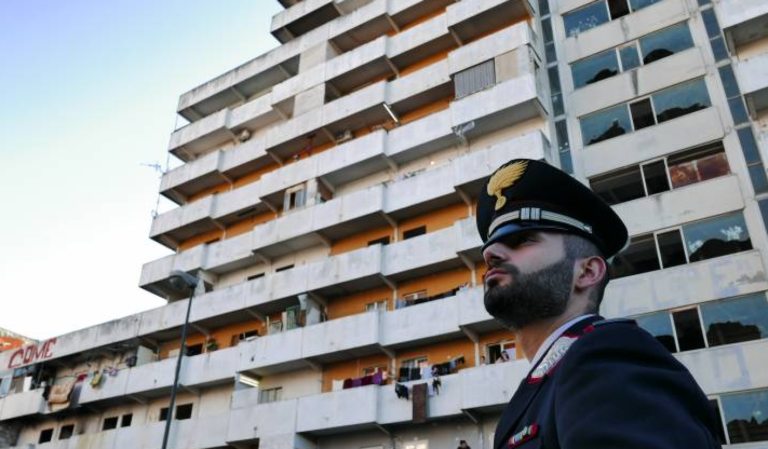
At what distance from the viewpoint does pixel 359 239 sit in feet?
93.8

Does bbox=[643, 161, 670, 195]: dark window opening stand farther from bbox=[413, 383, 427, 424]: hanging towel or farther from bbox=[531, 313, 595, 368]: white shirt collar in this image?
bbox=[531, 313, 595, 368]: white shirt collar

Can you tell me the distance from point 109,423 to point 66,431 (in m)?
3.23

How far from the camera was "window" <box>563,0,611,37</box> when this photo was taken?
86.3 ft

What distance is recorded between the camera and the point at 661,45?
24.1m

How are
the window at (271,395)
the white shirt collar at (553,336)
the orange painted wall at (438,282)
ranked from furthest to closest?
the window at (271,395), the orange painted wall at (438,282), the white shirt collar at (553,336)

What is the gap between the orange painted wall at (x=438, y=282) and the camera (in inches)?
970

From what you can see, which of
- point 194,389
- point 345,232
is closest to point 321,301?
point 345,232

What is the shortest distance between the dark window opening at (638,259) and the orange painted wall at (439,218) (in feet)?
21.0

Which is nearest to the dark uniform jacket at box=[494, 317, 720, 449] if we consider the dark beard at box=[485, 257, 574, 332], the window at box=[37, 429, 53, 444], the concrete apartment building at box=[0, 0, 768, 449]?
the dark beard at box=[485, 257, 574, 332]

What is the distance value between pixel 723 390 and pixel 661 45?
1232 centimetres

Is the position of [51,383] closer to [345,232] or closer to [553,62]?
[345,232]

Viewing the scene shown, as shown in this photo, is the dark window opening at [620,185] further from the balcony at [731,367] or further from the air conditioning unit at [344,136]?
the air conditioning unit at [344,136]

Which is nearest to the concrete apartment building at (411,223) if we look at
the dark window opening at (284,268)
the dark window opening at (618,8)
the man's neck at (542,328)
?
the dark window opening at (618,8)

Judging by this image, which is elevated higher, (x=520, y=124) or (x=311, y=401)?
(x=520, y=124)
